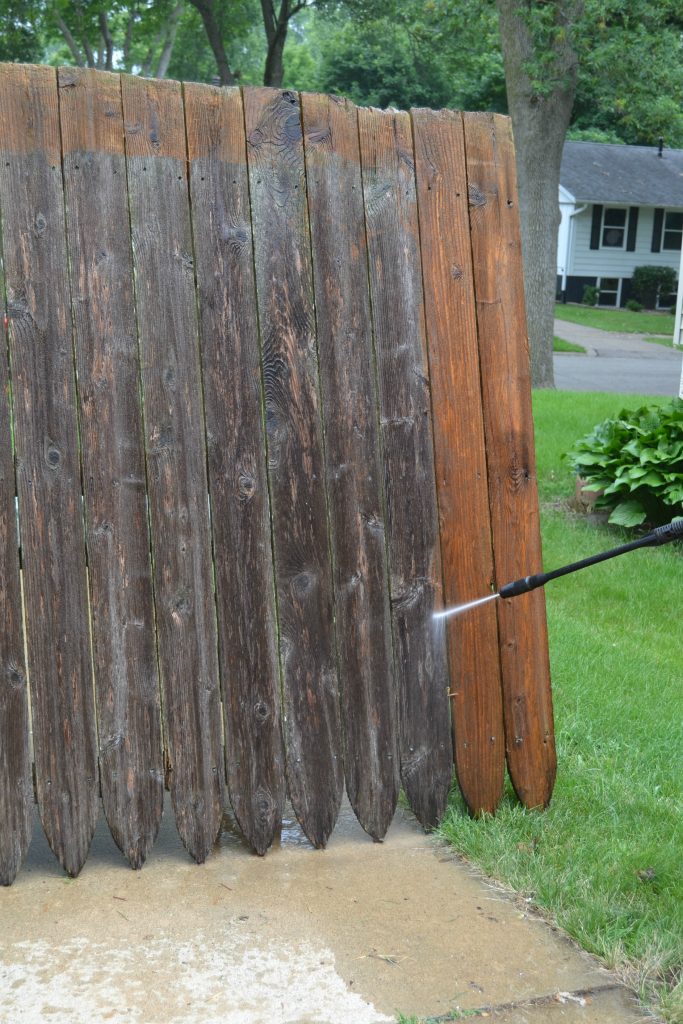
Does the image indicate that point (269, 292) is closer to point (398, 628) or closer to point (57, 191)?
point (57, 191)

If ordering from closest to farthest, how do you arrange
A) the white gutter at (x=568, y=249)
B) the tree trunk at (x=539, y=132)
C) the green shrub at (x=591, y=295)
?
1. the tree trunk at (x=539, y=132)
2. the green shrub at (x=591, y=295)
3. the white gutter at (x=568, y=249)

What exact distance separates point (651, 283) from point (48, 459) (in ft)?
130

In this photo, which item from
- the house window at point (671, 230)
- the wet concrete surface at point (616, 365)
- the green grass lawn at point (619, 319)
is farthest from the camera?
the house window at point (671, 230)

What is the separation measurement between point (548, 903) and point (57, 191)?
7.37 ft

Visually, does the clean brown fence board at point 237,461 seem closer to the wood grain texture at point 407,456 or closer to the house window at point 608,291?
the wood grain texture at point 407,456

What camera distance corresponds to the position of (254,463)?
3240mm

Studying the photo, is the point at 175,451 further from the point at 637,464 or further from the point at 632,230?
the point at 632,230

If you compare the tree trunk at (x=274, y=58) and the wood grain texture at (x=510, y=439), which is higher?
the tree trunk at (x=274, y=58)

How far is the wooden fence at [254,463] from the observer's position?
121 inches

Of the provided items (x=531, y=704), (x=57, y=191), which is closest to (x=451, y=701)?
(x=531, y=704)

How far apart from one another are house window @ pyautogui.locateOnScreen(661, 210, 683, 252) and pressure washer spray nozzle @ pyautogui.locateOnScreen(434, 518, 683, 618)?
41.8 metres

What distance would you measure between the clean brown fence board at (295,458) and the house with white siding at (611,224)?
39344mm

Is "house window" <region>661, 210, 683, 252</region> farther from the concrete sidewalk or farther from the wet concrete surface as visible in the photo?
the concrete sidewalk

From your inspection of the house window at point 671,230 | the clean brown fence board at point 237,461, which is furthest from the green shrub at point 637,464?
the house window at point 671,230
